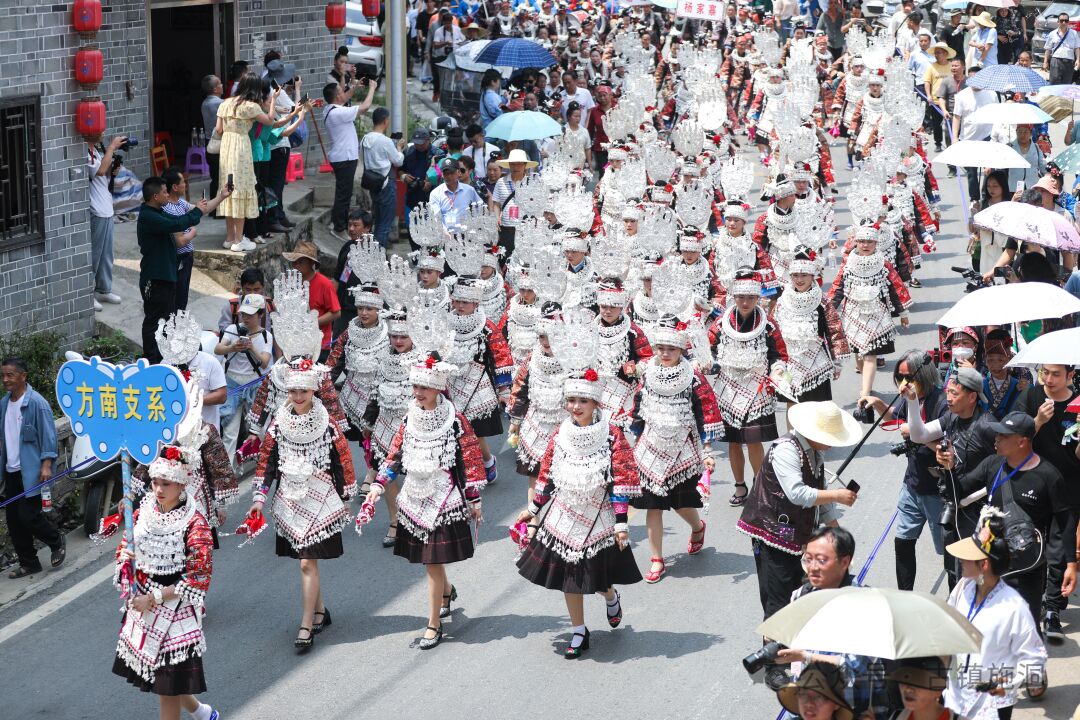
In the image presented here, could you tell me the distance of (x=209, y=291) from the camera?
1552cm

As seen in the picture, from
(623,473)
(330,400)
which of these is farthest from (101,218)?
(623,473)

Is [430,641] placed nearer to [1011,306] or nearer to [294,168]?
[1011,306]

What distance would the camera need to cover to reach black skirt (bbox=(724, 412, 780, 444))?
1116 centimetres

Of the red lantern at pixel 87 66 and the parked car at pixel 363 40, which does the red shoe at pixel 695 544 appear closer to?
the red lantern at pixel 87 66

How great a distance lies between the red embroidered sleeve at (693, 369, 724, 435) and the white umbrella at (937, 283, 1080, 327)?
1637mm

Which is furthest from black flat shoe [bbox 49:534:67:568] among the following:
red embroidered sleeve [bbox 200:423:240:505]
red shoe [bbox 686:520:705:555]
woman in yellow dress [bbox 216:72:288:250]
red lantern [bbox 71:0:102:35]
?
woman in yellow dress [bbox 216:72:288:250]

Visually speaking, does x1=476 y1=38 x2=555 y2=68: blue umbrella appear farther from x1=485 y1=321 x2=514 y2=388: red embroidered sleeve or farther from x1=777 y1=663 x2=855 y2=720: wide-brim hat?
x1=777 y1=663 x2=855 y2=720: wide-brim hat

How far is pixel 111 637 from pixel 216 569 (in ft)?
3.99

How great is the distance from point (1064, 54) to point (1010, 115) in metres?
10.7

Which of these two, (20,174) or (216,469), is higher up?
(20,174)

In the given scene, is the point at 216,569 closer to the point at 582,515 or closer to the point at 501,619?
the point at 501,619

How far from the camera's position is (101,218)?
14078 mm

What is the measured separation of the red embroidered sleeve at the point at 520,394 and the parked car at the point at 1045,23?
71.6 feet

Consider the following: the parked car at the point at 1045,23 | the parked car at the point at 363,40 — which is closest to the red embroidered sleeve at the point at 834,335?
the parked car at the point at 363,40
